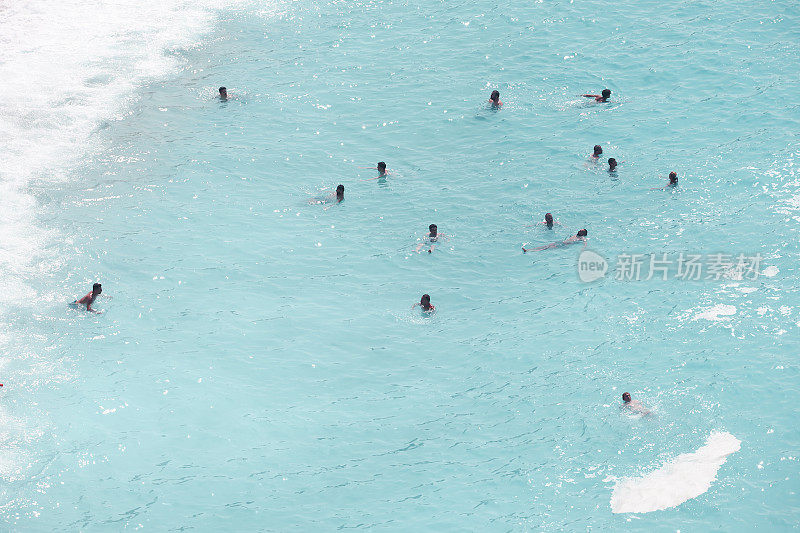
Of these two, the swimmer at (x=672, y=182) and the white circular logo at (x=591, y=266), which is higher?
the swimmer at (x=672, y=182)

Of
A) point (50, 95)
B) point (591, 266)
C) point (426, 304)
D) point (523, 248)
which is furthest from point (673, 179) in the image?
point (50, 95)

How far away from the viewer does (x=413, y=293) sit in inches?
930

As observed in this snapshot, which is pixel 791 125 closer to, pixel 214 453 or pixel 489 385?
pixel 489 385

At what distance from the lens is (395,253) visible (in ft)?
82.2

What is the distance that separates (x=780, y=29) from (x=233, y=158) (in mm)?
22794

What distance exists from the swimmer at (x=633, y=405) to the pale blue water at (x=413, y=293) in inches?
11.4

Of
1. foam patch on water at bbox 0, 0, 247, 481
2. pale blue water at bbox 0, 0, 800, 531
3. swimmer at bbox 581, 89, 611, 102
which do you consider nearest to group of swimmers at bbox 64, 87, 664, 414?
swimmer at bbox 581, 89, 611, 102

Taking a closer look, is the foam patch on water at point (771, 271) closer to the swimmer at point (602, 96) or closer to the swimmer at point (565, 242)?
the swimmer at point (565, 242)

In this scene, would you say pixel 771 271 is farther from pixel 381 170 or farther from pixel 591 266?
pixel 381 170

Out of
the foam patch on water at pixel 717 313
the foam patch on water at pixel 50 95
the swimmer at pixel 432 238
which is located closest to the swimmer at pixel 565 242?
the swimmer at pixel 432 238

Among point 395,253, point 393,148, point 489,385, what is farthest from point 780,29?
point 489,385

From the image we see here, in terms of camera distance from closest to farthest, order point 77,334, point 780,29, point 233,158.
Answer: point 77,334, point 233,158, point 780,29

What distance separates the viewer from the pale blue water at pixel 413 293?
1852 cm

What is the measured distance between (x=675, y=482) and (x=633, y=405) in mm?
2257
